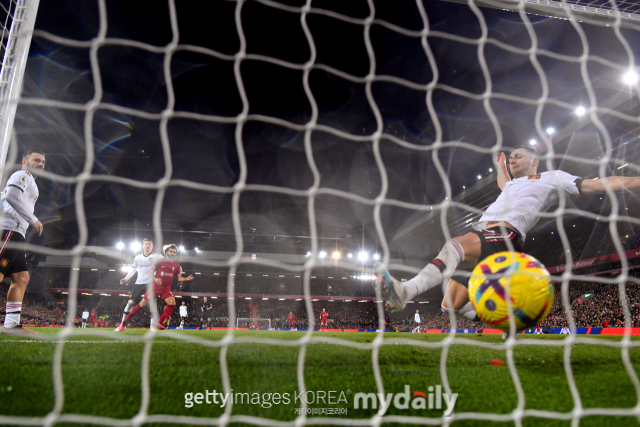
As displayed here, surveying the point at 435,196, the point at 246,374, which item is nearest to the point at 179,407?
the point at 246,374

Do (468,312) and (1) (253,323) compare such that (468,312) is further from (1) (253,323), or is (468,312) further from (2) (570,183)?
(1) (253,323)

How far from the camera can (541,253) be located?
23.3 meters

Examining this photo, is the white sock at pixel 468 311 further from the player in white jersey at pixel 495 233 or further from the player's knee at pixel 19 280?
the player's knee at pixel 19 280

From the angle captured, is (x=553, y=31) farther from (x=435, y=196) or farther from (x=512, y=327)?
(x=435, y=196)

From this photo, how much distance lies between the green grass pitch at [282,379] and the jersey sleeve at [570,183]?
1.34 meters

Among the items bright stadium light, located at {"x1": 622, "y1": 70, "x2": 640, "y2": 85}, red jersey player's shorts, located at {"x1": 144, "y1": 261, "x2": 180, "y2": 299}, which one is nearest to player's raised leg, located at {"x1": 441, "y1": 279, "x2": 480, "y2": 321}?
bright stadium light, located at {"x1": 622, "y1": 70, "x2": 640, "y2": 85}

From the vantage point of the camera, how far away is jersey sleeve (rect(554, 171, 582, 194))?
295 centimetres

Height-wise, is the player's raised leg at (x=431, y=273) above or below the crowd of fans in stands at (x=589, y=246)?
below

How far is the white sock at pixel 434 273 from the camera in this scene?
3.09m

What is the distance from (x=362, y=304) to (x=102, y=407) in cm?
2933

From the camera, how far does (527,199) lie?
3207 mm

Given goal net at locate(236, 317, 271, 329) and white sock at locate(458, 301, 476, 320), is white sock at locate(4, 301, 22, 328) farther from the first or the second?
goal net at locate(236, 317, 271, 329)

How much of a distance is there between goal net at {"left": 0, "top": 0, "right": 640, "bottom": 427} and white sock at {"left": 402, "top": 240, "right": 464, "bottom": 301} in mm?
305

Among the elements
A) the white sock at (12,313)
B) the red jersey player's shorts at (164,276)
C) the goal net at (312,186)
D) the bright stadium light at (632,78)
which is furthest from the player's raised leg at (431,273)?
the red jersey player's shorts at (164,276)
